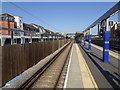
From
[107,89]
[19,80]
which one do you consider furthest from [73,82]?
[19,80]

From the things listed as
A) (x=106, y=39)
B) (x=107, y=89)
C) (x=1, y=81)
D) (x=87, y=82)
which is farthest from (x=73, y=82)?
(x=106, y=39)

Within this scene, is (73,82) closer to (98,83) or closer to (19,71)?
(98,83)

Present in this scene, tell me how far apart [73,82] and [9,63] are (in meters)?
3.39

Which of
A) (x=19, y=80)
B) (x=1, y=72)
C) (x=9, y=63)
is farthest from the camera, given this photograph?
(x=19, y=80)

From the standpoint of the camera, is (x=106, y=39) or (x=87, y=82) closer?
(x=87, y=82)

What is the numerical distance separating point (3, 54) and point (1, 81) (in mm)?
1228

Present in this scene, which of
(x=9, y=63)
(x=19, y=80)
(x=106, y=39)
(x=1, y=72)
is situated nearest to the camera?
(x=1, y=72)

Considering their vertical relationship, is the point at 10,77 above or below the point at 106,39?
below

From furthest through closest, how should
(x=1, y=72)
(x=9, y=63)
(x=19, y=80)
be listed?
(x=19, y=80) < (x=9, y=63) < (x=1, y=72)

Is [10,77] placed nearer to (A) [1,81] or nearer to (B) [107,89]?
(A) [1,81]

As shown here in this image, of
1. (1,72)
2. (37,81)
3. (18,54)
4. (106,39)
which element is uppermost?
(106,39)

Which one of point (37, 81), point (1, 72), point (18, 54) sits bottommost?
point (37, 81)

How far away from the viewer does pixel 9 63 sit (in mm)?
6801

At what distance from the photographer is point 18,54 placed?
25.9ft
